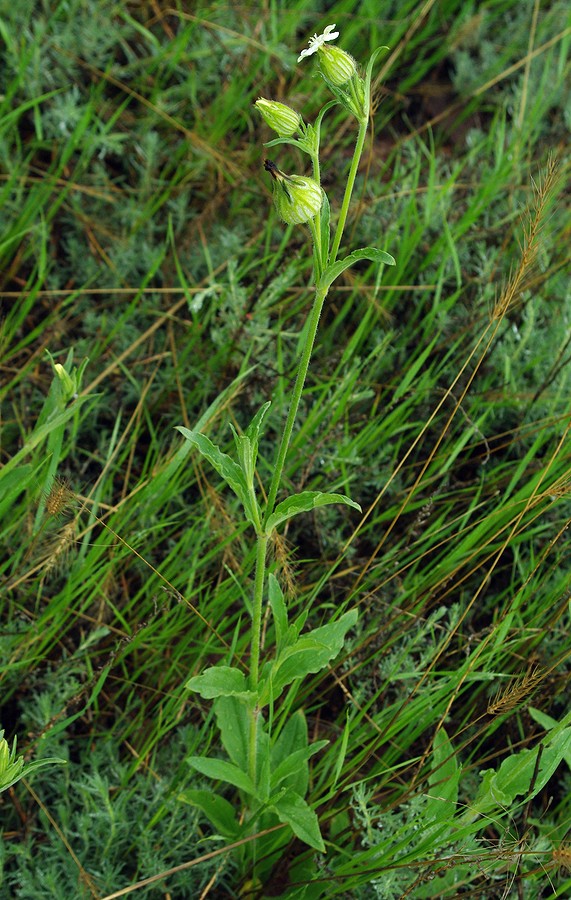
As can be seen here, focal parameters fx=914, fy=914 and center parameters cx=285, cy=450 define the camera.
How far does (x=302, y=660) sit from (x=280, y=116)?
38.8 inches

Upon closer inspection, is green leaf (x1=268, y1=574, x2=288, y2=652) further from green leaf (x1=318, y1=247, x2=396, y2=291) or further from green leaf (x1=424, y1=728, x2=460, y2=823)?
green leaf (x1=318, y1=247, x2=396, y2=291)

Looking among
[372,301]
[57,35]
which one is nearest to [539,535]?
[372,301]

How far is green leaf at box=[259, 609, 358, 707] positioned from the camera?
1688 mm

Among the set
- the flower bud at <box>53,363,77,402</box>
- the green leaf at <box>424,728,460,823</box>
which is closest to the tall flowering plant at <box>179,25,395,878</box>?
the green leaf at <box>424,728,460,823</box>

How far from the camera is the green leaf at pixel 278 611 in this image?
172cm

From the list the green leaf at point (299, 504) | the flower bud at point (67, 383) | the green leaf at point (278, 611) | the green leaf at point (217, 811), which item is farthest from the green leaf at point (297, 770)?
the flower bud at point (67, 383)

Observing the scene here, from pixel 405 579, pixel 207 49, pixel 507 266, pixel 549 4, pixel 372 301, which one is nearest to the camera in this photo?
pixel 405 579

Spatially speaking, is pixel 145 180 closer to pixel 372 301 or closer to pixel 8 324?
pixel 8 324

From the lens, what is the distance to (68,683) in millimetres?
2100

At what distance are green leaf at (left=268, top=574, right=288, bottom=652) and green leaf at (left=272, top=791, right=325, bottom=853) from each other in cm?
31

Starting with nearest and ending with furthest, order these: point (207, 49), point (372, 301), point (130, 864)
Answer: point (130, 864)
point (372, 301)
point (207, 49)

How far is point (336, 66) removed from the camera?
1.45 m

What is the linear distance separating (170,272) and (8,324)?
531mm

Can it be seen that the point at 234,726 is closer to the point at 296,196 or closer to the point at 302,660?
the point at 302,660
